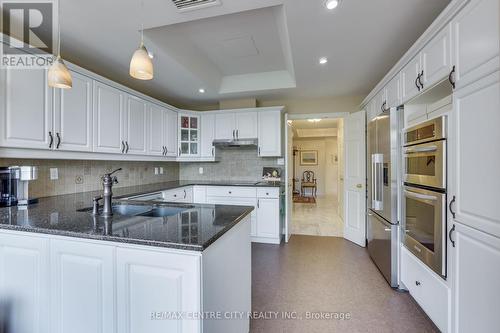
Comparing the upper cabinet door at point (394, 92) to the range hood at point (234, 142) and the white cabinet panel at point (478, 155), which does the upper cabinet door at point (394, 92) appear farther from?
the range hood at point (234, 142)

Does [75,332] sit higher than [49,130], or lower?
lower

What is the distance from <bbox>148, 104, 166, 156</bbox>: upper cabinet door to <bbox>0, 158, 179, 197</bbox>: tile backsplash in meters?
0.41

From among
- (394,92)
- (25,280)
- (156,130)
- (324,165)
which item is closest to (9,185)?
(25,280)

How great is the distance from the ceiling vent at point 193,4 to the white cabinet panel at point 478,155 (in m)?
1.74

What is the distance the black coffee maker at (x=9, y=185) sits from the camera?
1.75 meters

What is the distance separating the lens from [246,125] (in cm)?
394

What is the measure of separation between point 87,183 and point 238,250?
230cm

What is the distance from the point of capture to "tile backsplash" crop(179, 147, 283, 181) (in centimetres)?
425

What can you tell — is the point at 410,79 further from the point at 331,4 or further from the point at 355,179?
the point at 355,179

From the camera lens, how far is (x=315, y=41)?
2.17 metres

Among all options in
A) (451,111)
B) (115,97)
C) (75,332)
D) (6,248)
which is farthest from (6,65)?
(451,111)

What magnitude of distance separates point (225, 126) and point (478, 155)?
11.1ft

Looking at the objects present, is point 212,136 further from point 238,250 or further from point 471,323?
point 471,323

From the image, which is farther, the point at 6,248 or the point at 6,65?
the point at 6,65
